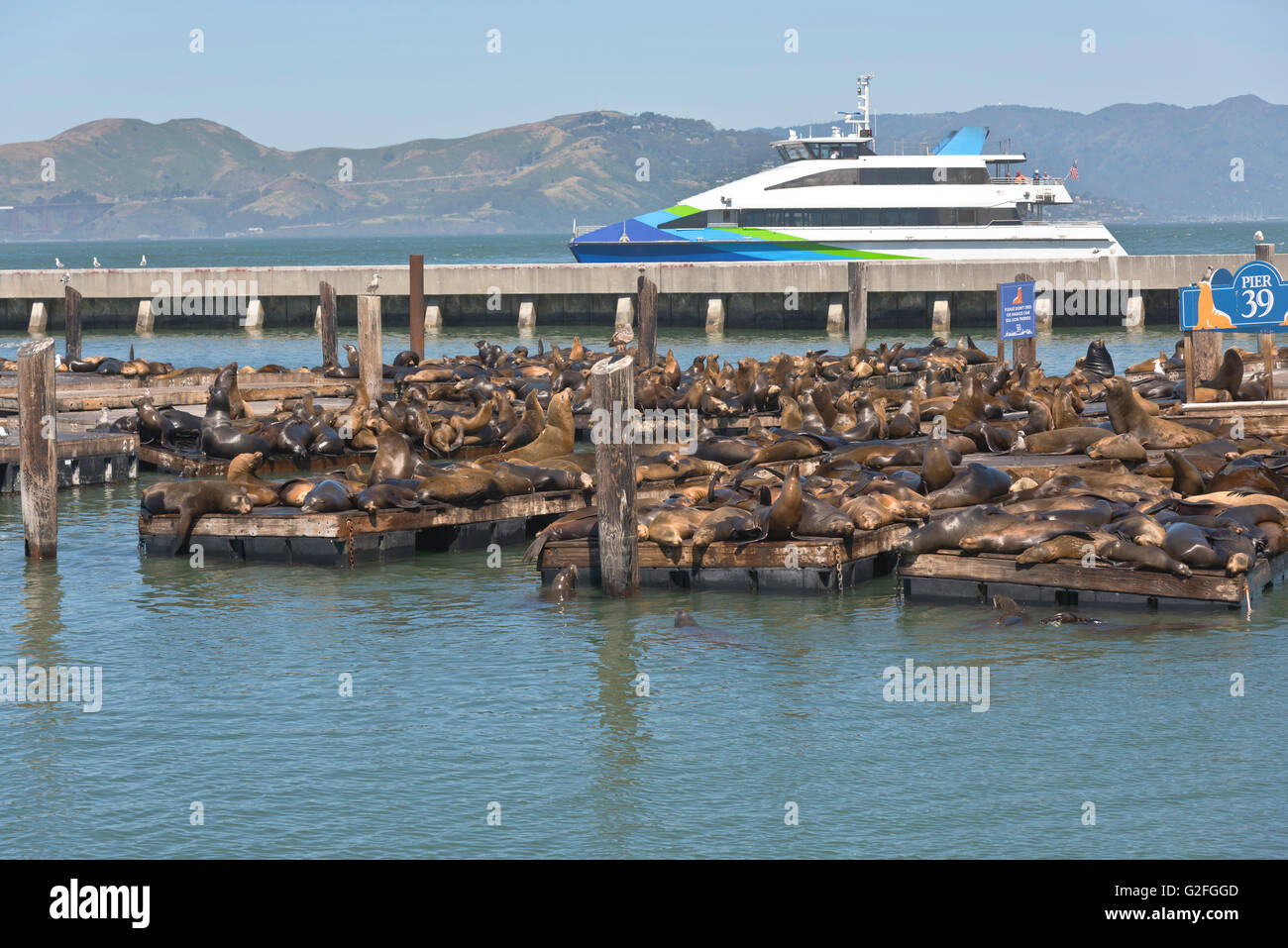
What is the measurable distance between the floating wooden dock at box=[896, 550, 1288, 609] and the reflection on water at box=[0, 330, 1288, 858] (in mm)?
153

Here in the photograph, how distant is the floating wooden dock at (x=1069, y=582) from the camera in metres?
10.6

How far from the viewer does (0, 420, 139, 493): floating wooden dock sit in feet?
57.9

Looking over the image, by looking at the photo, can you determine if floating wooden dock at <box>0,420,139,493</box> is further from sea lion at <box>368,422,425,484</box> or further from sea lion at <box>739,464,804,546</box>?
sea lion at <box>739,464,804,546</box>

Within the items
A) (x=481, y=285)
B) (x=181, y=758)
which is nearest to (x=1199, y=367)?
(x=181, y=758)
